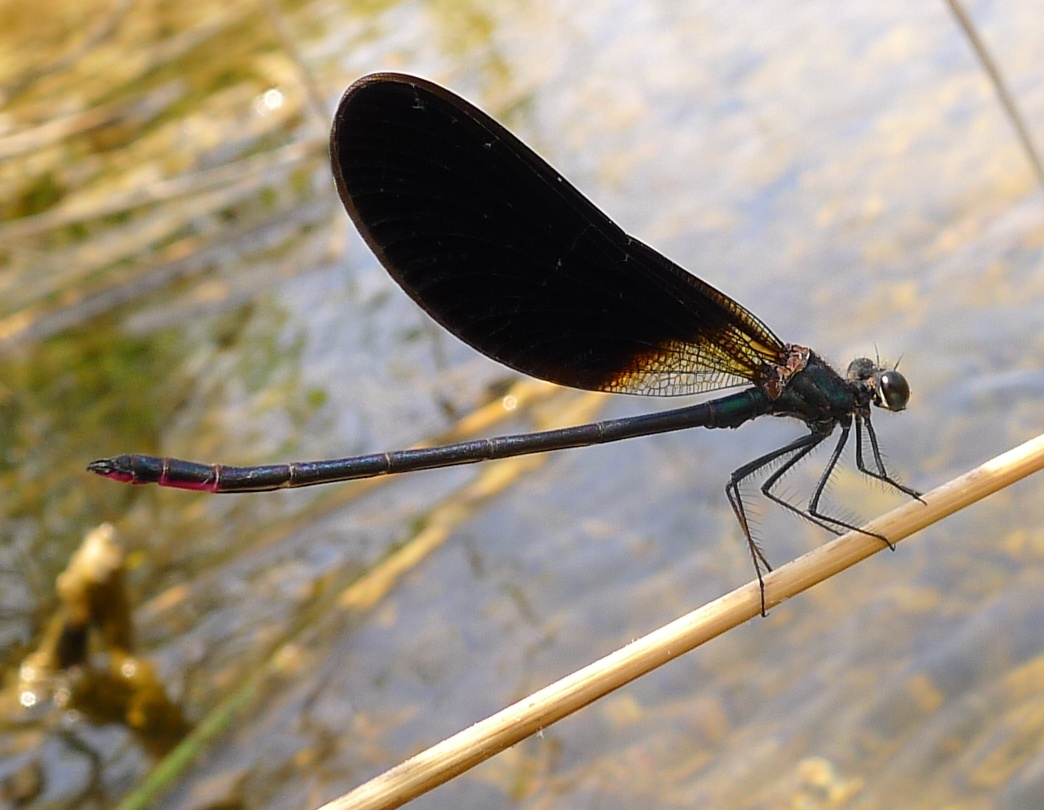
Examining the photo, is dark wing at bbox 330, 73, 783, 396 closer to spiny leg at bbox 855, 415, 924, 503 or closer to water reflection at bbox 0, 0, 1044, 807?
spiny leg at bbox 855, 415, 924, 503

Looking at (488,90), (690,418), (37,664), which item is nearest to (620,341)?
(690,418)

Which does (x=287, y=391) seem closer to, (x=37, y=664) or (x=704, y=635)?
(x=37, y=664)

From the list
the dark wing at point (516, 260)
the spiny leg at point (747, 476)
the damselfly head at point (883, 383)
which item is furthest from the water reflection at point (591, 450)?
the dark wing at point (516, 260)

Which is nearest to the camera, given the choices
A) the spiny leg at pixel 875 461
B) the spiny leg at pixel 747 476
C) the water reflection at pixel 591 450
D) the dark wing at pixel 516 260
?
the dark wing at pixel 516 260

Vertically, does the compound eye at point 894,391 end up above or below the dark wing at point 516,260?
below

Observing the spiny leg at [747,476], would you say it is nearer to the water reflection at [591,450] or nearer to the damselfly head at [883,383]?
the damselfly head at [883,383]
